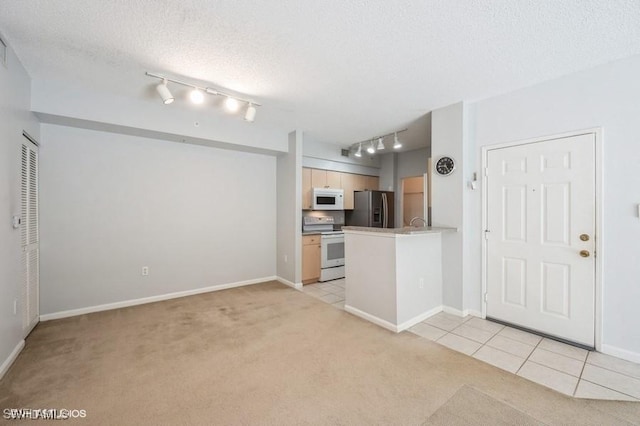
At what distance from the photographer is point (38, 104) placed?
9.23 feet

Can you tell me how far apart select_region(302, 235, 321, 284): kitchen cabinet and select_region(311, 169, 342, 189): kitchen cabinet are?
109 centimetres

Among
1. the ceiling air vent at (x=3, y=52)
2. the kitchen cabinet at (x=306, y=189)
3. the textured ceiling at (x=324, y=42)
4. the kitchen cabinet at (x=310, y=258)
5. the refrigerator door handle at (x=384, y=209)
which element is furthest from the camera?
the refrigerator door handle at (x=384, y=209)

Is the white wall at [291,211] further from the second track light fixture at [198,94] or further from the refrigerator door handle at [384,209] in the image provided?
the refrigerator door handle at [384,209]

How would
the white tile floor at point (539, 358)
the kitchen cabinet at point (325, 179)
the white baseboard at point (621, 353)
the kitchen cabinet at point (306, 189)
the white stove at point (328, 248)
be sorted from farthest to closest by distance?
the kitchen cabinet at point (325, 179) < the kitchen cabinet at point (306, 189) < the white stove at point (328, 248) < the white baseboard at point (621, 353) < the white tile floor at point (539, 358)

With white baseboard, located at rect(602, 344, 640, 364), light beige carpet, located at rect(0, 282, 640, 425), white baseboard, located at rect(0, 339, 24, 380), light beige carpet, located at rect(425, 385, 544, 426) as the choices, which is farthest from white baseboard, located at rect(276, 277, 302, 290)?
white baseboard, located at rect(602, 344, 640, 364)

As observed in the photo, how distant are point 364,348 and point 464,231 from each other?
72.7 inches

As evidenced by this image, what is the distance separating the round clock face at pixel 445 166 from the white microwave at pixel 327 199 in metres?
2.27

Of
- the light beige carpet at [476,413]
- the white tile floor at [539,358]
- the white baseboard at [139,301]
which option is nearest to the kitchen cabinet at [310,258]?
the white baseboard at [139,301]

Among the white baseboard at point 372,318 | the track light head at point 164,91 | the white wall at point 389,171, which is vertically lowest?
the white baseboard at point 372,318

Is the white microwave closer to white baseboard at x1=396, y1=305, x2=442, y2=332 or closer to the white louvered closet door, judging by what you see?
white baseboard at x1=396, y1=305, x2=442, y2=332

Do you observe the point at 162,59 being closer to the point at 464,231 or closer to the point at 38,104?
the point at 38,104

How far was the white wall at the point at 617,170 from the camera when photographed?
228cm

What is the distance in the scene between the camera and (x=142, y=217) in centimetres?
373

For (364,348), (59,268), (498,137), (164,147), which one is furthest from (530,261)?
(59,268)
